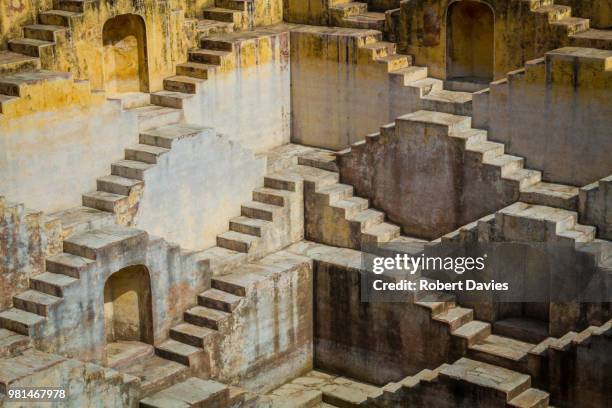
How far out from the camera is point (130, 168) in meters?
21.5

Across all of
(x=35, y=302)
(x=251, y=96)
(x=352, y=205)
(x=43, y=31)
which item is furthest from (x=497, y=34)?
(x=35, y=302)

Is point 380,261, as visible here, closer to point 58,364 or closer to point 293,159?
point 293,159

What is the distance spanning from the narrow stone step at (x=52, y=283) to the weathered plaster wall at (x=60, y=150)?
1287mm

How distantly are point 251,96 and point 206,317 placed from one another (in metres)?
4.65

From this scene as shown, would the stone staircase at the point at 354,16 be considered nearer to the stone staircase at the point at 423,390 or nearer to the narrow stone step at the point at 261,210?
the narrow stone step at the point at 261,210

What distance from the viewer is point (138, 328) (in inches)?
835

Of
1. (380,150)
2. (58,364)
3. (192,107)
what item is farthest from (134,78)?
Answer: (58,364)

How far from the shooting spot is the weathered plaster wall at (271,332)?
21641mm

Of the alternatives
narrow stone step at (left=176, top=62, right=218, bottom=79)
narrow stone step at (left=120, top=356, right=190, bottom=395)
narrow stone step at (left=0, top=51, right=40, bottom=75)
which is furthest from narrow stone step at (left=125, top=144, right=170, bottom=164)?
narrow stone step at (left=120, top=356, right=190, bottom=395)

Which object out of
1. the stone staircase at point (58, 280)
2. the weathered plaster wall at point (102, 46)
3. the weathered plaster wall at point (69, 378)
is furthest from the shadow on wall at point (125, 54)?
the weathered plaster wall at point (69, 378)


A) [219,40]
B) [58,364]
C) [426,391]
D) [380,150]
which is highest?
[219,40]

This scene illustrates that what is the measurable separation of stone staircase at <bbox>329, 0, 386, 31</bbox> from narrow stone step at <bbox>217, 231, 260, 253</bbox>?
14.2 ft

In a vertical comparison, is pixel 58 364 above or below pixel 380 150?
below

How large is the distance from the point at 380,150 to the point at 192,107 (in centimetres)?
304
